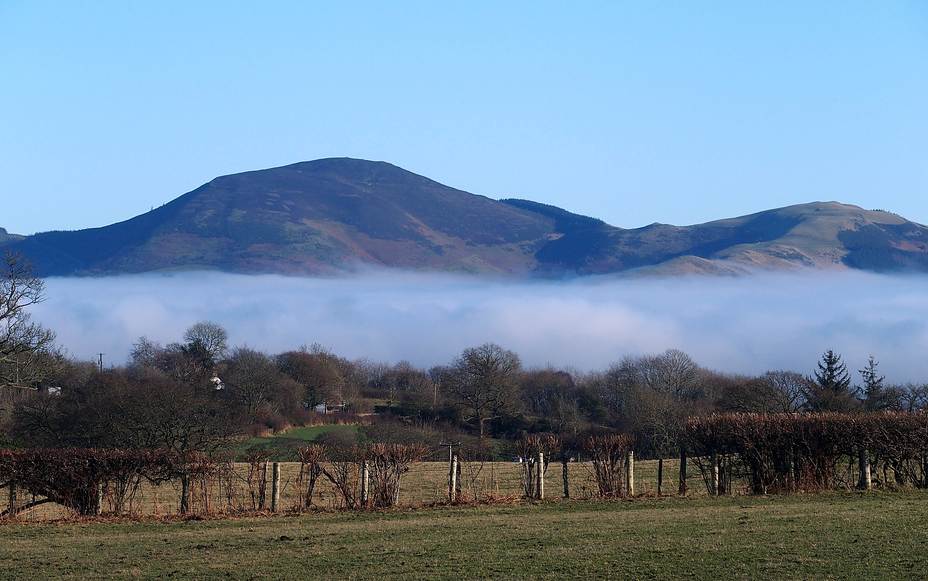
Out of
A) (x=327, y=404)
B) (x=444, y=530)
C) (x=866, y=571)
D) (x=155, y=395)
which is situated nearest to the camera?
(x=866, y=571)

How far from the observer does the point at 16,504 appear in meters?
29.2

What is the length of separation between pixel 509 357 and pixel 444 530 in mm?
93180

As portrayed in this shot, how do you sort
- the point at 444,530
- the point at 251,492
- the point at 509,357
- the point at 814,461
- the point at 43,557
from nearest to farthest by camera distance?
the point at 43,557
the point at 444,530
the point at 251,492
the point at 814,461
the point at 509,357

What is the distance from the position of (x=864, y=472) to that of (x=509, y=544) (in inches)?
579

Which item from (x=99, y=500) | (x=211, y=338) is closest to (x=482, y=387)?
(x=211, y=338)

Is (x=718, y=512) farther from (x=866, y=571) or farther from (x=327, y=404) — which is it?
(x=327, y=404)

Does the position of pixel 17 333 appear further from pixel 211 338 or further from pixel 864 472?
pixel 211 338

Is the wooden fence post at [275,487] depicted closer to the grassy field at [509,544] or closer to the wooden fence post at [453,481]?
the grassy field at [509,544]

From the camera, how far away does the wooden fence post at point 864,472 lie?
3066 cm

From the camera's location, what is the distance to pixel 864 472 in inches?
1215

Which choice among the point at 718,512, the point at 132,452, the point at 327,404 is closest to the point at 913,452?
the point at 718,512

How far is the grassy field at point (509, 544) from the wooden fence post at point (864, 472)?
3.78m

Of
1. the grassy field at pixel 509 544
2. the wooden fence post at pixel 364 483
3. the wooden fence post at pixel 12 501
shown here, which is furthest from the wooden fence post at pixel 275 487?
the wooden fence post at pixel 12 501

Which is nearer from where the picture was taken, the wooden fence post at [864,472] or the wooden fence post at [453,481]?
the wooden fence post at [453,481]
